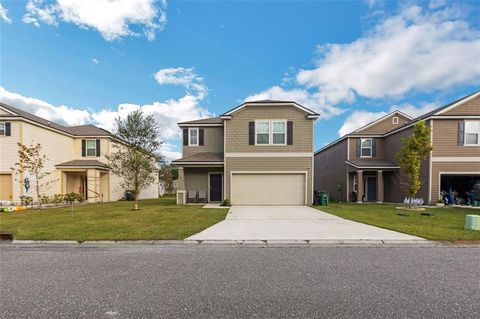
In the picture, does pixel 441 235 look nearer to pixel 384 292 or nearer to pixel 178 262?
pixel 384 292

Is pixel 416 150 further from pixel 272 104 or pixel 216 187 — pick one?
pixel 216 187

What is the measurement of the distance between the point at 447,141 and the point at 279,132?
11.0m

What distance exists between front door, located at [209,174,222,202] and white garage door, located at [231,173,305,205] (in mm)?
1710

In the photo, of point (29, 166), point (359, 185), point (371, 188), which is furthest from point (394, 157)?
point (29, 166)

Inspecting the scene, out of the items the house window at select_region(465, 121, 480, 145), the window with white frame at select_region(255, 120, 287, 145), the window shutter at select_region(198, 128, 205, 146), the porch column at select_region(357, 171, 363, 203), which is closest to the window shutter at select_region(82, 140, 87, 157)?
the window shutter at select_region(198, 128, 205, 146)

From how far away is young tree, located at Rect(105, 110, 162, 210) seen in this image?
13.7 m

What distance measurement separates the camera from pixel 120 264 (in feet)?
15.6

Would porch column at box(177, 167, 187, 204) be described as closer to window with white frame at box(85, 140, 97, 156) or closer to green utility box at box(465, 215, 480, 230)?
window with white frame at box(85, 140, 97, 156)

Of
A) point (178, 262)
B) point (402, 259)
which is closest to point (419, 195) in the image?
point (402, 259)

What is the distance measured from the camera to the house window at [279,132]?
613 inches

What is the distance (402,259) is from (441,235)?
3024 millimetres

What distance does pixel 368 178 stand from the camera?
1978 centimetres

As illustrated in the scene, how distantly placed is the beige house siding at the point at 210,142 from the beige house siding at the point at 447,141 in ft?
47.6

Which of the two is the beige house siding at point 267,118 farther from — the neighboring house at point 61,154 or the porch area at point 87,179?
the porch area at point 87,179
